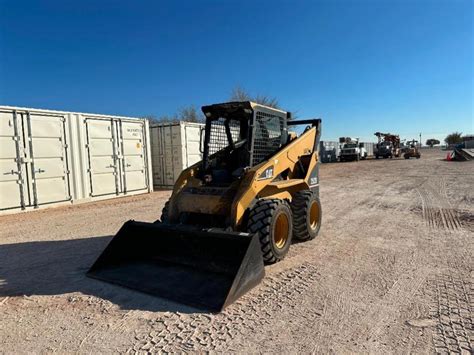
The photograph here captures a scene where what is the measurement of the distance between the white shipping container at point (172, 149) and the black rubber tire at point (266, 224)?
405 inches

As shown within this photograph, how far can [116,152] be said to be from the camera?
12.8m

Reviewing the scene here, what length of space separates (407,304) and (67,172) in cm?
1060

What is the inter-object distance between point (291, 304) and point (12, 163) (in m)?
9.38

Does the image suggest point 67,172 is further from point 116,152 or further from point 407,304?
point 407,304

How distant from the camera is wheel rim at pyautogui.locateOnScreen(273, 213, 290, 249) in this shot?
517cm

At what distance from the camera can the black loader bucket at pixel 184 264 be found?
388 cm

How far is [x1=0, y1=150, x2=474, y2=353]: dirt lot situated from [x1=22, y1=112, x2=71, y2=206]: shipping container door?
369 centimetres

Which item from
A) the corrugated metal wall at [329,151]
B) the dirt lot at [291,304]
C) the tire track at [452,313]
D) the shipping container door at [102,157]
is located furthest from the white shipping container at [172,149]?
the corrugated metal wall at [329,151]

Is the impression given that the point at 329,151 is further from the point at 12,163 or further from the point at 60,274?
the point at 60,274

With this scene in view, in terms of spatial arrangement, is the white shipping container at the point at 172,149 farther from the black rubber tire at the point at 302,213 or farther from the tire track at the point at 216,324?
the tire track at the point at 216,324

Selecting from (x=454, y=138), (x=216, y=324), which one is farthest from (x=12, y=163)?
(x=454, y=138)

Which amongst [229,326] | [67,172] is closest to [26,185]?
[67,172]

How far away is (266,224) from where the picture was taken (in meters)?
4.68

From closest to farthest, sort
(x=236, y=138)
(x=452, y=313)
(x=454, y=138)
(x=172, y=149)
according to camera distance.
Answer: (x=452, y=313) < (x=236, y=138) < (x=172, y=149) < (x=454, y=138)
